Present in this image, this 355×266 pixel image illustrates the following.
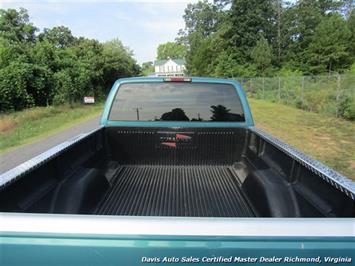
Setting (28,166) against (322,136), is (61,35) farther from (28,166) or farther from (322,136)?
(28,166)

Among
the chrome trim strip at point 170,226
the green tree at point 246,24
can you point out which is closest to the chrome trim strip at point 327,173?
the chrome trim strip at point 170,226

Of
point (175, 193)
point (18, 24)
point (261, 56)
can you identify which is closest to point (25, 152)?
point (175, 193)

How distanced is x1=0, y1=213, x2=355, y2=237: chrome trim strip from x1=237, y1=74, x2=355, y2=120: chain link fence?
42.0 feet

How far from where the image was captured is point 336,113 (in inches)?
516

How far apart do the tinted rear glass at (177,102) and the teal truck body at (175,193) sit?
0.04ft

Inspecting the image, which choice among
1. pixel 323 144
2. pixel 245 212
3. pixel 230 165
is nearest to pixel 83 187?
pixel 245 212

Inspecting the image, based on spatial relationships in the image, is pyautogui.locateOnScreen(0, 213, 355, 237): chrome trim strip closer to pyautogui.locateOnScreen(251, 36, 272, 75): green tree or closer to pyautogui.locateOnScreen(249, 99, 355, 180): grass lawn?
pyautogui.locateOnScreen(249, 99, 355, 180): grass lawn

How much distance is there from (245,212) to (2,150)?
805cm

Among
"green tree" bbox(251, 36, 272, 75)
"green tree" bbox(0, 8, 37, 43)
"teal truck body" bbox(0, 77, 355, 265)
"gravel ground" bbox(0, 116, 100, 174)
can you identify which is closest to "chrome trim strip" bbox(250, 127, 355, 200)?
"teal truck body" bbox(0, 77, 355, 265)

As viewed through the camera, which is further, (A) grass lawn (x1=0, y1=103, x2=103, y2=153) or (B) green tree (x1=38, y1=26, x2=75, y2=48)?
(B) green tree (x1=38, y1=26, x2=75, y2=48)

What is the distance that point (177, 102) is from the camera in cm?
387

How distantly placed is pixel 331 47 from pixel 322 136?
114ft

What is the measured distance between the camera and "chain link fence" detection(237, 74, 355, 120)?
12811 millimetres

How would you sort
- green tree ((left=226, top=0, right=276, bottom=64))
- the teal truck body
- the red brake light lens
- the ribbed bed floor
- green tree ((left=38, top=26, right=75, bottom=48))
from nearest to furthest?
the teal truck body
the ribbed bed floor
the red brake light lens
green tree ((left=226, top=0, right=276, bottom=64))
green tree ((left=38, top=26, right=75, bottom=48))
